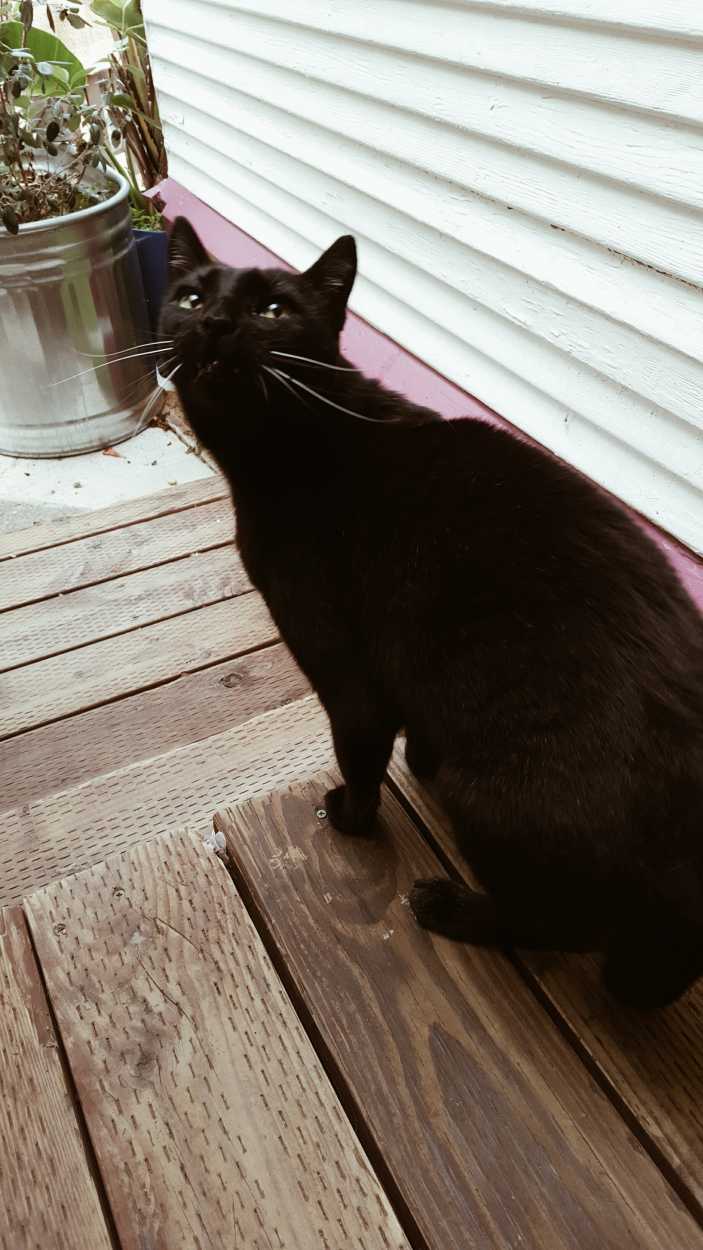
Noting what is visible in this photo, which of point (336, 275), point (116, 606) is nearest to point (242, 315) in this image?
point (336, 275)

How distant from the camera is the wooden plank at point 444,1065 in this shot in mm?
758

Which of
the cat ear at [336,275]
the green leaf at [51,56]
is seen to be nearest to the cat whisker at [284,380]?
the cat ear at [336,275]

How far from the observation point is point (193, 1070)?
877mm

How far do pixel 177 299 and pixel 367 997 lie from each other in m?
1.09

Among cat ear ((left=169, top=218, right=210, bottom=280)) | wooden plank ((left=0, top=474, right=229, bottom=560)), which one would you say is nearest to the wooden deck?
cat ear ((left=169, top=218, right=210, bottom=280))

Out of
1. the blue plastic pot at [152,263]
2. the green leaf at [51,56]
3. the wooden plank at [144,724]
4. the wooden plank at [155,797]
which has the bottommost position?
the wooden plank at [144,724]

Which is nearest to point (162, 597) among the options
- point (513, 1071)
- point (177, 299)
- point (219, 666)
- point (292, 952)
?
point (219, 666)

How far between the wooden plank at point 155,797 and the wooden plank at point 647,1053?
0.58 m

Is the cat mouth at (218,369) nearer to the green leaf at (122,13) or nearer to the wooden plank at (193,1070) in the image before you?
the wooden plank at (193,1070)

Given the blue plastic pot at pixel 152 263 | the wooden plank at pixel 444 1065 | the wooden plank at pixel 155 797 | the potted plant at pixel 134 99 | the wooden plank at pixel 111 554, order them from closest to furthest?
1. the wooden plank at pixel 444 1065
2. the wooden plank at pixel 155 797
3. the wooden plank at pixel 111 554
4. the blue plastic pot at pixel 152 263
5. the potted plant at pixel 134 99

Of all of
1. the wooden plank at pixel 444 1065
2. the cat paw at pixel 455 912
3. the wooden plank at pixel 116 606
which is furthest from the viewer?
the wooden plank at pixel 116 606

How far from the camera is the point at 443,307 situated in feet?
7.41

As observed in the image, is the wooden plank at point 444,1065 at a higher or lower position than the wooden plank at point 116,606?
higher

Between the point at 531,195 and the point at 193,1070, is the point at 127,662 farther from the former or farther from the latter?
the point at 531,195
